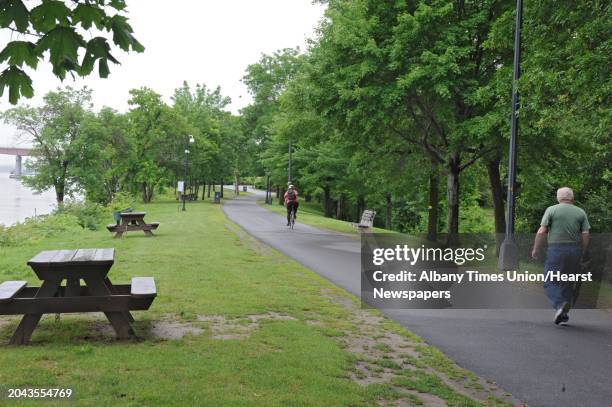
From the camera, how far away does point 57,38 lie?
138 inches

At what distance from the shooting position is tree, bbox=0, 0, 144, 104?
3.53 metres

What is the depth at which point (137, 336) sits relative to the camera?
6.32m

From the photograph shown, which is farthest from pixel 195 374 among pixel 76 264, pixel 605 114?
pixel 605 114

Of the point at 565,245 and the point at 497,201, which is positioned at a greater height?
the point at 497,201

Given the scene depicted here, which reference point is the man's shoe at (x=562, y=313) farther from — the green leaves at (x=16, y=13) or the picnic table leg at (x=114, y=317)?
the green leaves at (x=16, y=13)

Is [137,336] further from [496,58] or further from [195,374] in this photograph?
[496,58]

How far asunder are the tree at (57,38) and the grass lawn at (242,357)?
242cm

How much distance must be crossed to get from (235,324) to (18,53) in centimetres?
433

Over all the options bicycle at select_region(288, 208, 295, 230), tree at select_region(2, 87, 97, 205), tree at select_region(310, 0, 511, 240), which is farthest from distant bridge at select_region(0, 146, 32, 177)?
tree at select_region(310, 0, 511, 240)

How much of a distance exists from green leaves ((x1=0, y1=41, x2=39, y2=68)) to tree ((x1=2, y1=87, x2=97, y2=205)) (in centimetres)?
4461

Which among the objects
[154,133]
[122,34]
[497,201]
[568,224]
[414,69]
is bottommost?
[568,224]

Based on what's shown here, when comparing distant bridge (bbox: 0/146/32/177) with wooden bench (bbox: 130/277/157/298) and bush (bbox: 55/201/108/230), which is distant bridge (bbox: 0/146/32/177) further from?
wooden bench (bbox: 130/277/157/298)

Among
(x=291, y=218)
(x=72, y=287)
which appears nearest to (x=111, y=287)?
(x=72, y=287)

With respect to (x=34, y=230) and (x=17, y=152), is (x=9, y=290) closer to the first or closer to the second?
(x=34, y=230)
